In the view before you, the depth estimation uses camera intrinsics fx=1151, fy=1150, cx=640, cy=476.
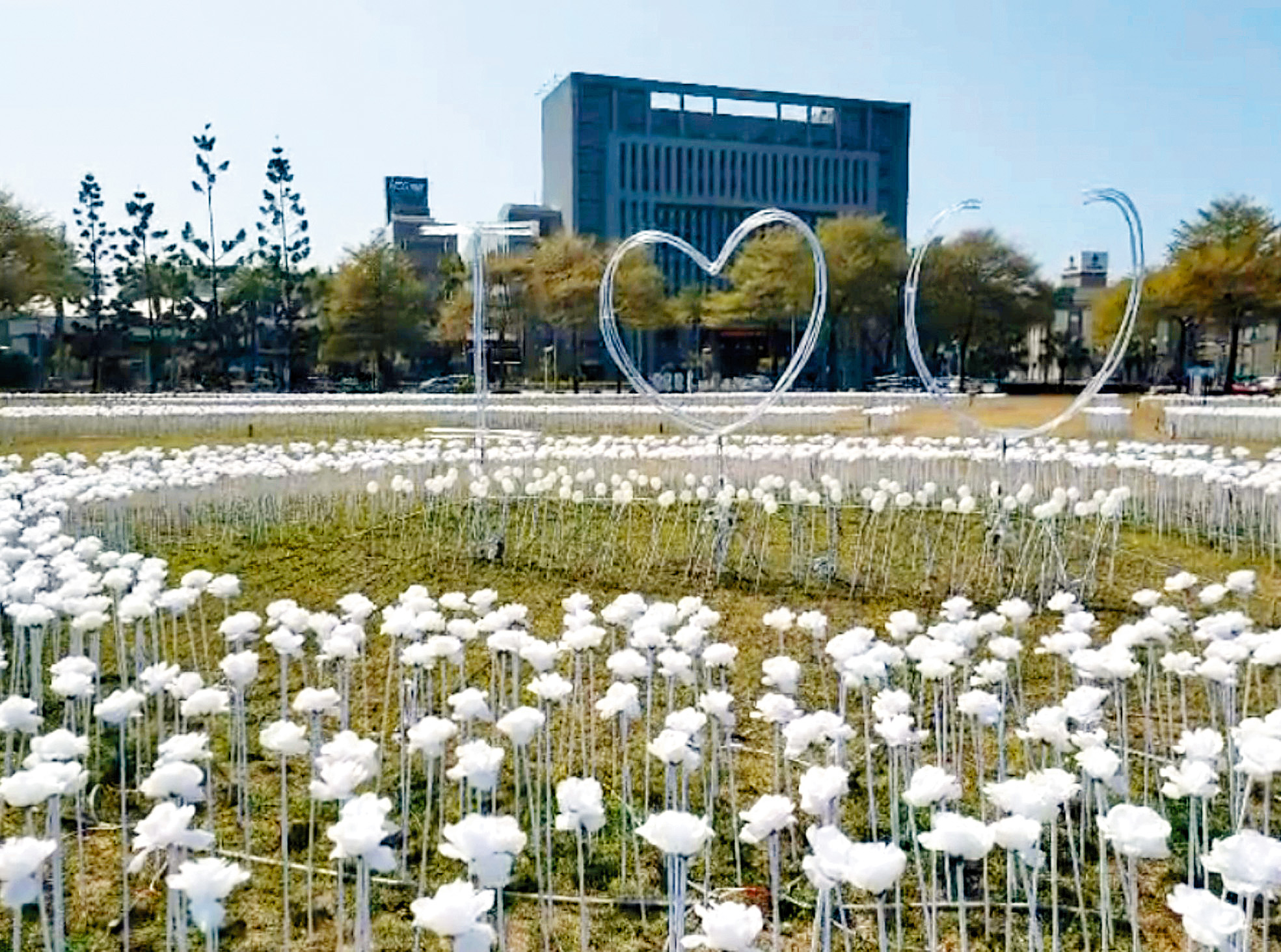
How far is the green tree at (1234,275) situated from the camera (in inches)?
1624

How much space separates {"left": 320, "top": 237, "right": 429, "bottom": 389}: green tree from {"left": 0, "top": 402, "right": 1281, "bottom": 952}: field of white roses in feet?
126

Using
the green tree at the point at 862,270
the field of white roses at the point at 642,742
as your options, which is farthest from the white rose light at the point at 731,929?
the green tree at the point at 862,270

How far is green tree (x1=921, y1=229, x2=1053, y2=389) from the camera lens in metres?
50.3

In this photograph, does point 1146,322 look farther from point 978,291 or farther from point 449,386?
point 449,386

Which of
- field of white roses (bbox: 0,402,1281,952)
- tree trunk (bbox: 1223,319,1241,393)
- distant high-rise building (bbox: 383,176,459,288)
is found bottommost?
field of white roses (bbox: 0,402,1281,952)

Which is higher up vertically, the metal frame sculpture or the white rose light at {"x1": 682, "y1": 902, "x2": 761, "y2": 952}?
the metal frame sculpture

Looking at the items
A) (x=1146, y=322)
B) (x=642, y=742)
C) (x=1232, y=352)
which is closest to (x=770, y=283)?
(x=1146, y=322)

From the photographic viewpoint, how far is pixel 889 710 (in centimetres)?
429

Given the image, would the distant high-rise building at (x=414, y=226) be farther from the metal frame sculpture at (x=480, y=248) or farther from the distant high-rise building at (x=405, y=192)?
the metal frame sculpture at (x=480, y=248)

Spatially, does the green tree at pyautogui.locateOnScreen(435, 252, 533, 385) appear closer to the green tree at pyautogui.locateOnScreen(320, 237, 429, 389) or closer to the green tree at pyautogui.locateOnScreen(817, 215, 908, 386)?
the green tree at pyautogui.locateOnScreen(320, 237, 429, 389)

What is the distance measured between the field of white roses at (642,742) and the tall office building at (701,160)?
67.5 metres

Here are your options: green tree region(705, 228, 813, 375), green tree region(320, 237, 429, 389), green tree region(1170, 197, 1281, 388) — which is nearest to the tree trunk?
green tree region(1170, 197, 1281, 388)

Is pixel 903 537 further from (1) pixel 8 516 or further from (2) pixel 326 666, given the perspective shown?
(1) pixel 8 516

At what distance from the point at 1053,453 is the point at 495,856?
11.2 metres
